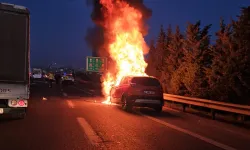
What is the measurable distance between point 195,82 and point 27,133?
1325 cm

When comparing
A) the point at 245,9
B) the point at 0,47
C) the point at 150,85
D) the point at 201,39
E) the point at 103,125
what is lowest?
the point at 103,125

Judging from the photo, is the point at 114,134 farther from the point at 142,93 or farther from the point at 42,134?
the point at 142,93

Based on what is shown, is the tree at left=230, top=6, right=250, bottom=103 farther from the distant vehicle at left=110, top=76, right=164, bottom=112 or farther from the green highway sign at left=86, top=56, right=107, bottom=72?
the green highway sign at left=86, top=56, right=107, bottom=72

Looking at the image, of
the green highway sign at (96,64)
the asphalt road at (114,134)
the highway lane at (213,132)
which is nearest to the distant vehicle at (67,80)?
the green highway sign at (96,64)

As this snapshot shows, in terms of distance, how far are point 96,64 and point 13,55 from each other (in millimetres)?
37335

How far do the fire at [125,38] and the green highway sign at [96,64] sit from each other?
13.8 meters

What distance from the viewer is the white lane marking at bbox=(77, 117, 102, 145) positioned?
28.1ft

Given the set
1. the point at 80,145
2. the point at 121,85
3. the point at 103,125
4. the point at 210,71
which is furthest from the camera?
the point at 210,71

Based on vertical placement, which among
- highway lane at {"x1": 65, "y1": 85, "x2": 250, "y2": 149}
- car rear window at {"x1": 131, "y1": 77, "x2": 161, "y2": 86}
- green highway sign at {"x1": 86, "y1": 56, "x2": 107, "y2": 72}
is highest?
green highway sign at {"x1": 86, "y1": 56, "x2": 107, "y2": 72}

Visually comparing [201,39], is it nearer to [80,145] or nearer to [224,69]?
[224,69]

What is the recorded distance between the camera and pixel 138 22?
3108 cm

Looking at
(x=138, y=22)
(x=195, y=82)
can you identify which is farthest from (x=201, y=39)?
(x=138, y=22)

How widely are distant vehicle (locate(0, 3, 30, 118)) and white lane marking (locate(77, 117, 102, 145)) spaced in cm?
204

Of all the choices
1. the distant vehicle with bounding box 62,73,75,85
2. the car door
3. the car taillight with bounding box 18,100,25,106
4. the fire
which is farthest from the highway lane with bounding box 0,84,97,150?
the distant vehicle with bounding box 62,73,75,85
